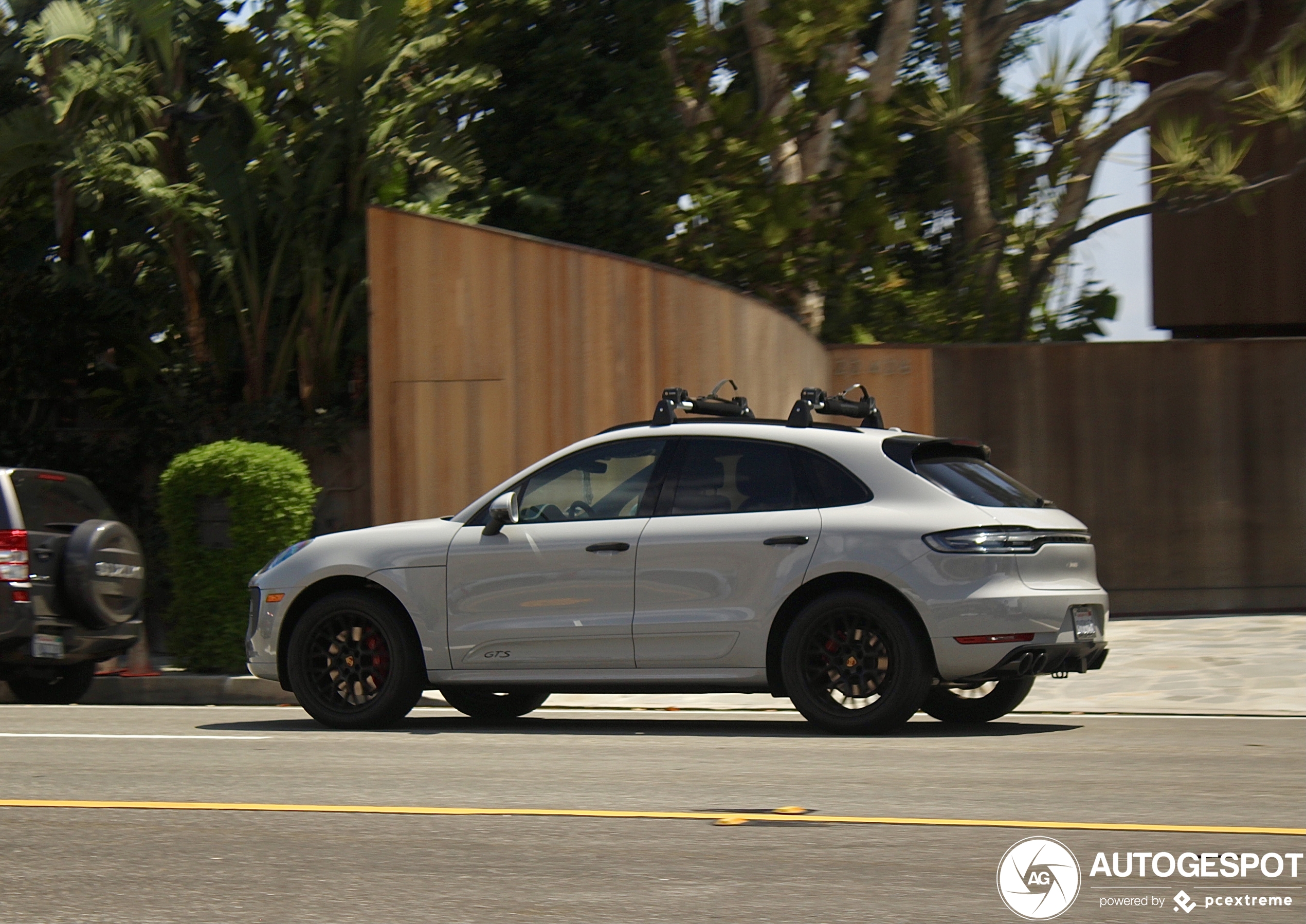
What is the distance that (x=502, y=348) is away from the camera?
1385 cm

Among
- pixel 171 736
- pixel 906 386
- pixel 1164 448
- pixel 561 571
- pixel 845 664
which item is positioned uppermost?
pixel 906 386

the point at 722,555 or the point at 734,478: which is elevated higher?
the point at 734,478

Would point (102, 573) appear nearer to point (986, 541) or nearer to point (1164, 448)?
point (986, 541)

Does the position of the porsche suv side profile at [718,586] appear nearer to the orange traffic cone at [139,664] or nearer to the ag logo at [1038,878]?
the ag logo at [1038,878]

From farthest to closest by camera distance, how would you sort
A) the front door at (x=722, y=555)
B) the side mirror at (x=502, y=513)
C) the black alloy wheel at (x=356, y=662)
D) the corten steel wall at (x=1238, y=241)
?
the corten steel wall at (x=1238, y=241)
the black alloy wheel at (x=356, y=662)
the side mirror at (x=502, y=513)
the front door at (x=722, y=555)

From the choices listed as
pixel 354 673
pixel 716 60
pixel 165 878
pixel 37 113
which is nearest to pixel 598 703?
pixel 354 673

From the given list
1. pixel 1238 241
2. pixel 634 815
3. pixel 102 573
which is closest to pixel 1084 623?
pixel 634 815

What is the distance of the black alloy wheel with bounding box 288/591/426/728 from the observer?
368 inches

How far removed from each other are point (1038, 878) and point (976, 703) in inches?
189

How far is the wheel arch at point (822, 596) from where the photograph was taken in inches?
335

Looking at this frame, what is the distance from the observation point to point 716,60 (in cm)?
2167

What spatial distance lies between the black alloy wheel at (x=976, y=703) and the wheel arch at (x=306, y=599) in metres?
3.18

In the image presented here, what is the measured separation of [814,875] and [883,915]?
0.53 m

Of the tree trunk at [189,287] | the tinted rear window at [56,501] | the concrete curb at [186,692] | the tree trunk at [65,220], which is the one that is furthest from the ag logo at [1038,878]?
the tree trunk at [65,220]
